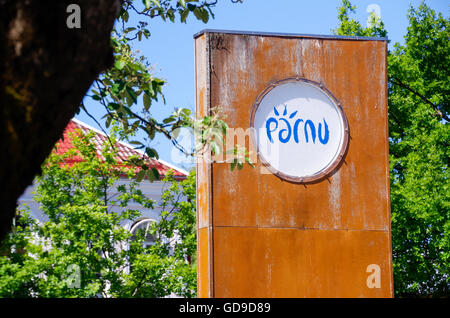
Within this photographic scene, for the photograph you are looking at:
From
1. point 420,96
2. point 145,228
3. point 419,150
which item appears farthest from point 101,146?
point 420,96

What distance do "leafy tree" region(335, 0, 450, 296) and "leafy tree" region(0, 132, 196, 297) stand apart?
6.27 metres

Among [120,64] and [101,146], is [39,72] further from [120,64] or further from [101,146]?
[101,146]

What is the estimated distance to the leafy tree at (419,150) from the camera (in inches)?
791

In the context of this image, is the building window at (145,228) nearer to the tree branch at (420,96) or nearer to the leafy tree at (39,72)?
the tree branch at (420,96)

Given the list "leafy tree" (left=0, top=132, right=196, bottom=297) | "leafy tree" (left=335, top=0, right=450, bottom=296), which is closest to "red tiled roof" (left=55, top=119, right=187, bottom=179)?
"leafy tree" (left=0, top=132, right=196, bottom=297)

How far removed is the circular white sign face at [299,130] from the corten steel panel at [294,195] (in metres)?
0.12

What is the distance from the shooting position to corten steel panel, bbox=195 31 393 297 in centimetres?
817

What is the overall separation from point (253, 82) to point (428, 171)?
43.1ft

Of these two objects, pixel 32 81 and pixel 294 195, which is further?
pixel 294 195

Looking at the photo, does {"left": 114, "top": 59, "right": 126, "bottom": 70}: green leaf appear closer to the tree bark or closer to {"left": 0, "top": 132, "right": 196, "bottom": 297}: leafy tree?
the tree bark

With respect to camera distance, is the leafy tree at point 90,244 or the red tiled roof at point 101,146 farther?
the red tiled roof at point 101,146

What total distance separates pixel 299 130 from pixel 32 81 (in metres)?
6.88

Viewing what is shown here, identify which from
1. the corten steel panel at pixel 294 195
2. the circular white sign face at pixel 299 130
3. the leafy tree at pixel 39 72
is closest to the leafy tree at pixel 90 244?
the corten steel panel at pixel 294 195

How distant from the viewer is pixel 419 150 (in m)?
21.4
